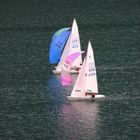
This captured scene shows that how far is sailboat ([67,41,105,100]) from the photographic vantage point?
138500 mm

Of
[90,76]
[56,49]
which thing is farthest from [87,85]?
[56,49]

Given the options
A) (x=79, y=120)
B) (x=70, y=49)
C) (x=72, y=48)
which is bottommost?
(x=79, y=120)

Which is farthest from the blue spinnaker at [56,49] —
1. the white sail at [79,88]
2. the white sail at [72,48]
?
the white sail at [79,88]

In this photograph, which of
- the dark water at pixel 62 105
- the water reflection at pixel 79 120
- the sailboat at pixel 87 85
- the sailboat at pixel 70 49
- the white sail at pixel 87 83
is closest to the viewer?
the water reflection at pixel 79 120

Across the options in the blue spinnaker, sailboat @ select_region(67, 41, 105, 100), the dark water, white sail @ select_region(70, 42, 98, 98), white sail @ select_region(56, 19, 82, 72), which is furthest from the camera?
white sail @ select_region(56, 19, 82, 72)

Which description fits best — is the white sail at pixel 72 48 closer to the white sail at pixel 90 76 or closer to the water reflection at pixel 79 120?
the white sail at pixel 90 76

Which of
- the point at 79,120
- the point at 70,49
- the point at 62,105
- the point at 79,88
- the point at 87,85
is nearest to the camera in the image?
the point at 79,120

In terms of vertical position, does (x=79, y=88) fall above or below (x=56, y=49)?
below

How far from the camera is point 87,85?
13912cm

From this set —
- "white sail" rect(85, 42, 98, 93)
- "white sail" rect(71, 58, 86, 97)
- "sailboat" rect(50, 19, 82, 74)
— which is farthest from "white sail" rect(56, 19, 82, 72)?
"white sail" rect(71, 58, 86, 97)

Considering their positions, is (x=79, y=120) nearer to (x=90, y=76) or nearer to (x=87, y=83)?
→ (x=87, y=83)

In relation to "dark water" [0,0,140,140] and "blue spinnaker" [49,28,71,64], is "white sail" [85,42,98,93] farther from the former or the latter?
"blue spinnaker" [49,28,71,64]

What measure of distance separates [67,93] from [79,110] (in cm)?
1127

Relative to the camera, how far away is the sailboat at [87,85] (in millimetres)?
138500
